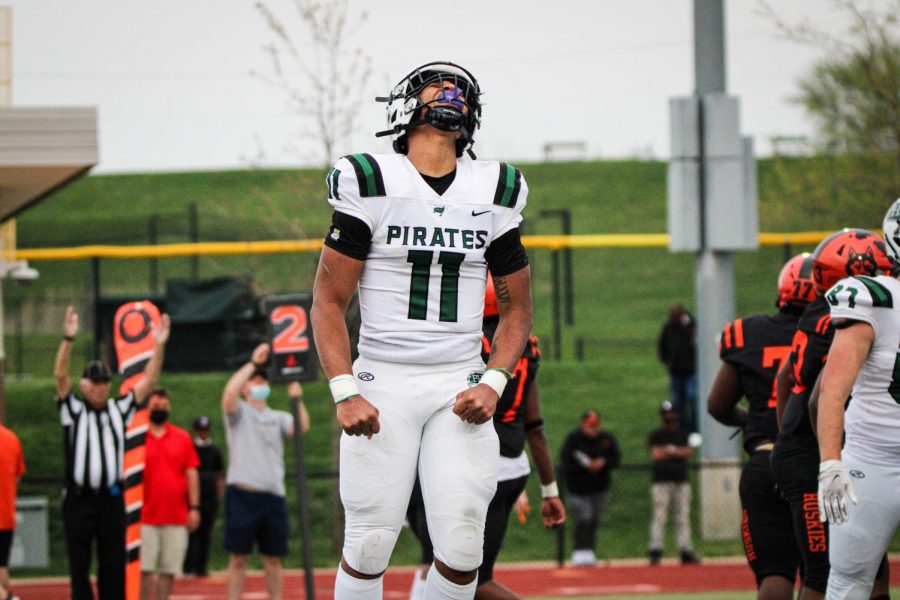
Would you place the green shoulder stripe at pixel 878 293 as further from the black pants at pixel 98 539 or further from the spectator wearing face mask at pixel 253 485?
the spectator wearing face mask at pixel 253 485

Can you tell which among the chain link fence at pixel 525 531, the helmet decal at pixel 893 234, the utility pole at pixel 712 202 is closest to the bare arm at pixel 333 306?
the helmet decal at pixel 893 234

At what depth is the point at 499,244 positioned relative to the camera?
534 centimetres

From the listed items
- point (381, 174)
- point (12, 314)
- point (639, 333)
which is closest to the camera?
point (381, 174)

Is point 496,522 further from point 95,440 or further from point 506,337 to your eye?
point 95,440

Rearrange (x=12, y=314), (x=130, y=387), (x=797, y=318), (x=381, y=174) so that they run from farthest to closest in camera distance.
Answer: (x=12, y=314) < (x=130, y=387) < (x=797, y=318) < (x=381, y=174)

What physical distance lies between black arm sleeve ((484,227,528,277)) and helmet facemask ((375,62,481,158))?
1.25ft

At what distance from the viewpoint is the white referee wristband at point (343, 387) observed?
5.04 m

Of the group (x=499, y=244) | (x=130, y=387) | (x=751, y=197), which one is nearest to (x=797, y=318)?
(x=499, y=244)

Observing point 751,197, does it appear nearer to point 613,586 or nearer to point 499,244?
point 613,586

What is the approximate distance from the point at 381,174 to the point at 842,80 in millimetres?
19518

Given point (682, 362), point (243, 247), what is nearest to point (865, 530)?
point (682, 362)

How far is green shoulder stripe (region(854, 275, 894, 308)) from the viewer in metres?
5.80

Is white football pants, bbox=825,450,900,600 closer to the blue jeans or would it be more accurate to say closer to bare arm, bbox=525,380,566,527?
bare arm, bbox=525,380,566,527

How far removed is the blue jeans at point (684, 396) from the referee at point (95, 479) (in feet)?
37.8
